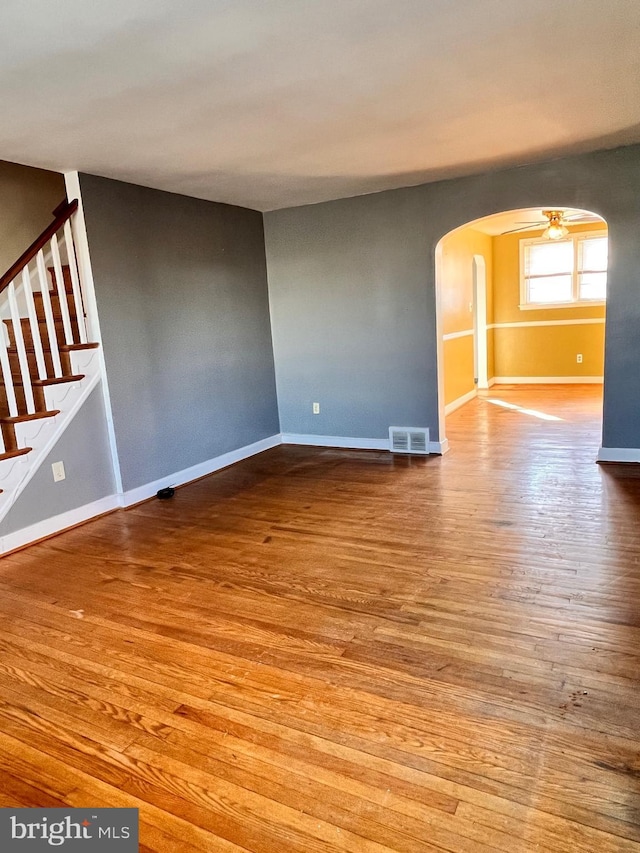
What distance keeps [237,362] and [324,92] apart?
298cm

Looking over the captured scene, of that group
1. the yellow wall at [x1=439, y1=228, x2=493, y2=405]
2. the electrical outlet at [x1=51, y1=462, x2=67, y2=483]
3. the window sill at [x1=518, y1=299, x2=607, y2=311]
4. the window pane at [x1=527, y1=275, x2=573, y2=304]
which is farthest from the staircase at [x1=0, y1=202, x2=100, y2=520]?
the window pane at [x1=527, y1=275, x2=573, y2=304]

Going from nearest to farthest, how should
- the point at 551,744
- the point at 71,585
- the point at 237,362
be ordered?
the point at 551,744, the point at 71,585, the point at 237,362

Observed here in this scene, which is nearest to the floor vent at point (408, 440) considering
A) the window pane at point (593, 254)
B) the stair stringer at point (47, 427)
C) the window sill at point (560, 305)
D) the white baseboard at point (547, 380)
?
the stair stringer at point (47, 427)

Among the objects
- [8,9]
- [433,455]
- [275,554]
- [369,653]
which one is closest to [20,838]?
[369,653]

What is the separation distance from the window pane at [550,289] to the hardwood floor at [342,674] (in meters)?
5.53

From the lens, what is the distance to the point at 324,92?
272 centimetres

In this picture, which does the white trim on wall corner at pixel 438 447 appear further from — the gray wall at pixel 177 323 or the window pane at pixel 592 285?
the window pane at pixel 592 285

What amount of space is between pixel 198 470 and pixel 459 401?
3986mm

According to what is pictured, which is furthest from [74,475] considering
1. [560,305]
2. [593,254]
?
[593,254]

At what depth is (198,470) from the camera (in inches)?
195

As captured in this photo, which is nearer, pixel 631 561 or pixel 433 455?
pixel 631 561

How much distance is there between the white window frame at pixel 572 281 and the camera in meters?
8.29

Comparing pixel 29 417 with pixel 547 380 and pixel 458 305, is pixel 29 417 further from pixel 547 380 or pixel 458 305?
pixel 547 380

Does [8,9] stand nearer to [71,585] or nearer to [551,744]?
[71,585]
